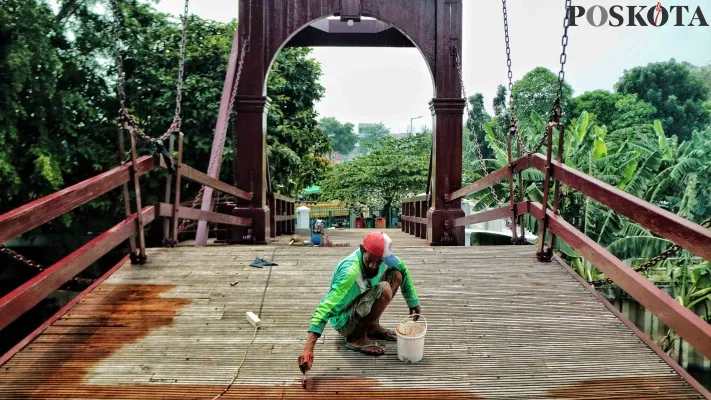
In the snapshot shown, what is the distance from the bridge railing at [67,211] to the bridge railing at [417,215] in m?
4.41

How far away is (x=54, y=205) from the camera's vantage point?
319cm

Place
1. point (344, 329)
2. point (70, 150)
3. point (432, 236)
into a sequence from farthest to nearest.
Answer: point (70, 150) → point (432, 236) → point (344, 329)

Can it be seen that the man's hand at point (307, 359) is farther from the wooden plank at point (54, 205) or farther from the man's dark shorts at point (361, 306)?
the wooden plank at point (54, 205)

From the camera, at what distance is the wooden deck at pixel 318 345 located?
2.67 metres

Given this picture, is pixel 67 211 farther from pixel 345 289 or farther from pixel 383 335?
pixel 383 335

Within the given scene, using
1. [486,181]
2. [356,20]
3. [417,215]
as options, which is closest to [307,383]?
[486,181]

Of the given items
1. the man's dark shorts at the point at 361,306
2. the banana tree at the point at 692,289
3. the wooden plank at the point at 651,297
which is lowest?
the banana tree at the point at 692,289

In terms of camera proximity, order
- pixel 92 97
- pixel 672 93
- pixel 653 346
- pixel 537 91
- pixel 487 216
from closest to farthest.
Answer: pixel 653 346, pixel 487 216, pixel 92 97, pixel 672 93, pixel 537 91

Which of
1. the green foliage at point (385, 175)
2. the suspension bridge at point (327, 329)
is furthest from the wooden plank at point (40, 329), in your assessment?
the green foliage at point (385, 175)

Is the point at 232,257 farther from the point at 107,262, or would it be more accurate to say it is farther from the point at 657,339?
the point at 657,339

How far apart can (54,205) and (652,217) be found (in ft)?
10.9

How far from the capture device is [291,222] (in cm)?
1318

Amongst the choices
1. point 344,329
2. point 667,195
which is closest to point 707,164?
point 667,195

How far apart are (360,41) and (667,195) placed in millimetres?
9611
